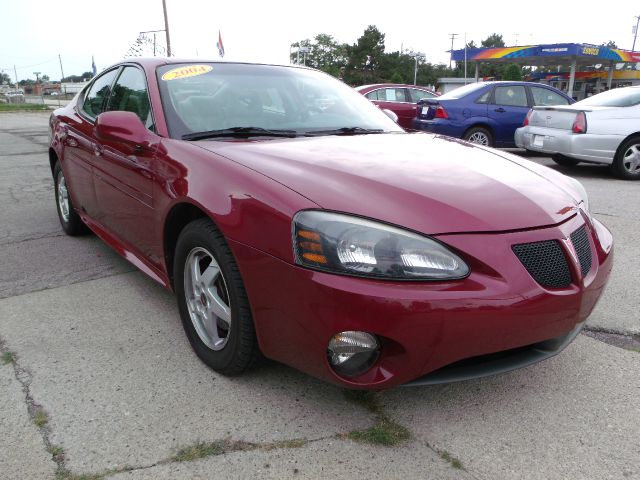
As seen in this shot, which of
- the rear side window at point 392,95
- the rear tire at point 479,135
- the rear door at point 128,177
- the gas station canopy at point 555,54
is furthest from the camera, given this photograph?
the gas station canopy at point 555,54

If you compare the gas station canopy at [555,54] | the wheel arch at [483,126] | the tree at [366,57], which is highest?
the tree at [366,57]

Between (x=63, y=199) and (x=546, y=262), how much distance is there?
4.11 meters

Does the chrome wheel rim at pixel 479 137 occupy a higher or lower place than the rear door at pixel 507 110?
lower

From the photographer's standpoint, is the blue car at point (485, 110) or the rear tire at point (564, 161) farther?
the blue car at point (485, 110)

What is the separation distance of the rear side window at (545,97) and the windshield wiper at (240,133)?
8431 mm

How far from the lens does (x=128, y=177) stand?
2.96 metres

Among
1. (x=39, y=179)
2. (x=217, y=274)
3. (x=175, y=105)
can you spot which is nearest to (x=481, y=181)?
(x=217, y=274)

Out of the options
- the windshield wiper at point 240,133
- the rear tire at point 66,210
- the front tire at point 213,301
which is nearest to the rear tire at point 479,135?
the rear tire at point 66,210

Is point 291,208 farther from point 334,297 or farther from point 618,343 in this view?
point 618,343

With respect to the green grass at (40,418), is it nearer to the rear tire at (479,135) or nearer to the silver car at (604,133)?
the silver car at (604,133)

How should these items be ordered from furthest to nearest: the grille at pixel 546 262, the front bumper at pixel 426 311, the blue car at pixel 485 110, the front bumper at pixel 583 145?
the blue car at pixel 485 110, the front bumper at pixel 583 145, the grille at pixel 546 262, the front bumper at pixel 426 311

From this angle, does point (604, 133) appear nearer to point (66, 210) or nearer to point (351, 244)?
point (66, 210)

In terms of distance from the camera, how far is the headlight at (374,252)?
182 centimetres

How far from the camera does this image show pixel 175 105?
2.86 meters
